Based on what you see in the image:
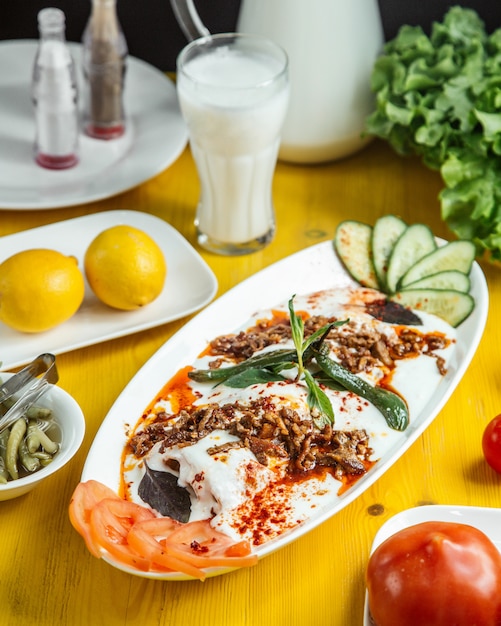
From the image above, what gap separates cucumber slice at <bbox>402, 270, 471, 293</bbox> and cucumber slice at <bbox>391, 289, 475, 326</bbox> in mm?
25

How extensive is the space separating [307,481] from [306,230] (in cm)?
105

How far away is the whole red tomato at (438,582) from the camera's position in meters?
1.32

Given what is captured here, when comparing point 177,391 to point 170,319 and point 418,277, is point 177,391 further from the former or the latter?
point 418,277

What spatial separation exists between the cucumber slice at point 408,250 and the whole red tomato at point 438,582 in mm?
881

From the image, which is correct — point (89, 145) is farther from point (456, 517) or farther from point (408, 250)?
point (456, 517)

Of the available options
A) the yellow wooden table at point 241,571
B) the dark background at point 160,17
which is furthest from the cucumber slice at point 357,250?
the dark background at point 160,17

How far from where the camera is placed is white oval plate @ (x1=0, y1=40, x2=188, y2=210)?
2.50 m

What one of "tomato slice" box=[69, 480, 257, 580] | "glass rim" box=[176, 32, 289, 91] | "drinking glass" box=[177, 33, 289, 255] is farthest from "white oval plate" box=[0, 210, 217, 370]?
"tomato slice" box=[69, 480, 257, 580]

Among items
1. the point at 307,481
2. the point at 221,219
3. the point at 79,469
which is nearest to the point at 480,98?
the point at 221,219

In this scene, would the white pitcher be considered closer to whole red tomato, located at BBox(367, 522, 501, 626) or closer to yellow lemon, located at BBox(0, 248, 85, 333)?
yellow lemon, located at BBox(0, 248, 85, 333)

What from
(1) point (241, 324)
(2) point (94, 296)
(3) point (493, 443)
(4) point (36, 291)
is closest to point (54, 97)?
(2) point (94, 296)

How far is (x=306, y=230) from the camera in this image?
2.50m

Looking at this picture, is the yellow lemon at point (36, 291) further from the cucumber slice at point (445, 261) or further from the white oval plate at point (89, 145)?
the cucumber slice at point (445, 261)

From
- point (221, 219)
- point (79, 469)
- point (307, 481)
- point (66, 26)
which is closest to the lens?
point (307, 481)
